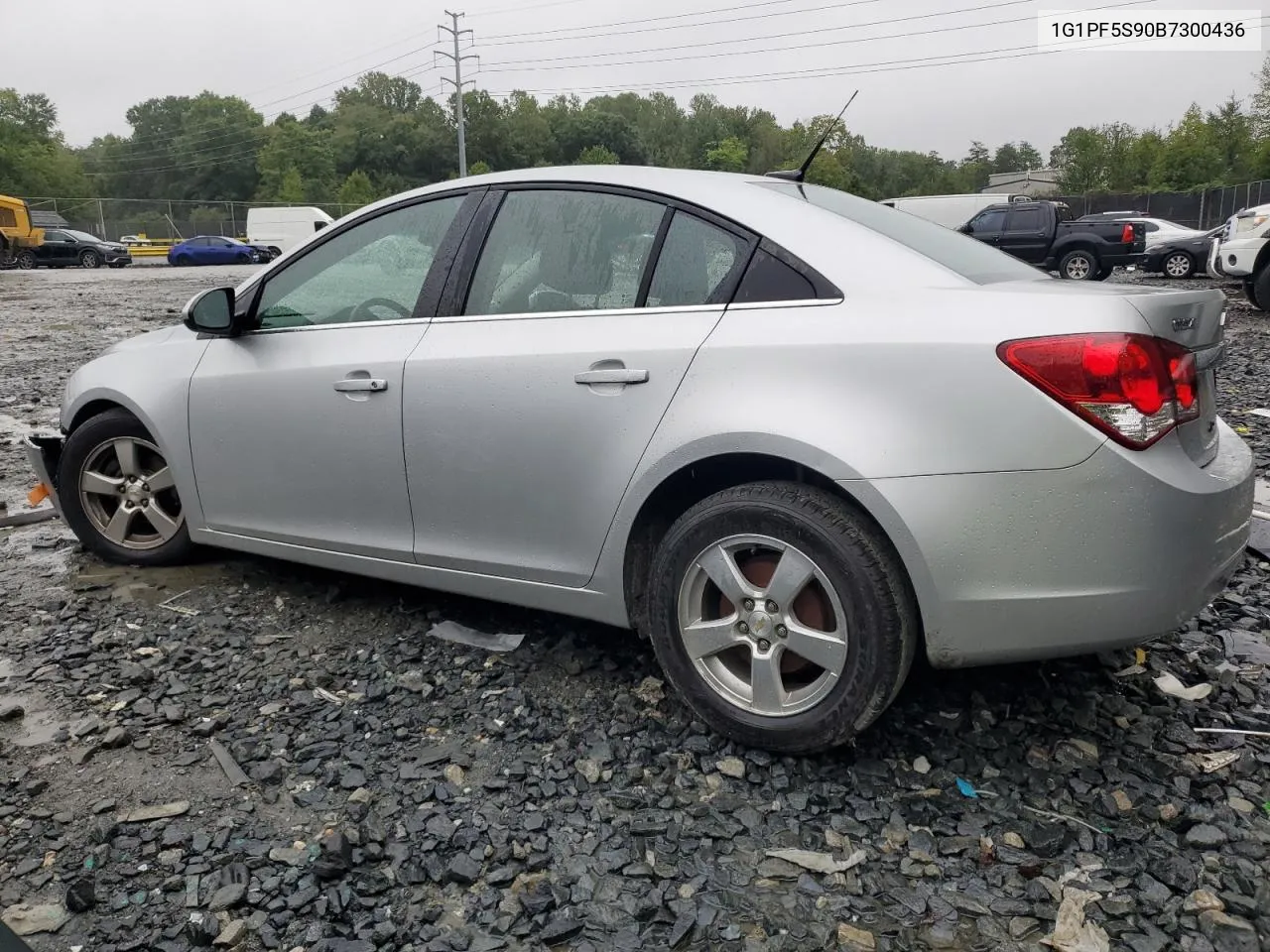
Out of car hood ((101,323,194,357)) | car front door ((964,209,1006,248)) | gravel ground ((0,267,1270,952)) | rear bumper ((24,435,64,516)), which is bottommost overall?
gravel ground ((0,267,1270,952))

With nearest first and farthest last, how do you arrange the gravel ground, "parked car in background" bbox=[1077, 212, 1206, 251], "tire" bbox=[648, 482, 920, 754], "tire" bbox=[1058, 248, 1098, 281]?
the gravel ground
"tire" bbox=[648, 482, 920, 754]
"tire" bbox=[1058, 248, 1098, 281]
"parked car in background" bbox=[1077, 212, 1206, 251]

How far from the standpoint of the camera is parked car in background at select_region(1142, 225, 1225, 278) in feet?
69.3

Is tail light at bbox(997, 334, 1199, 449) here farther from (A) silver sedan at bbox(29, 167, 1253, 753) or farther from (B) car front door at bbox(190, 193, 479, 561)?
(B) car front door at bbox(190, 193, 479, 561)

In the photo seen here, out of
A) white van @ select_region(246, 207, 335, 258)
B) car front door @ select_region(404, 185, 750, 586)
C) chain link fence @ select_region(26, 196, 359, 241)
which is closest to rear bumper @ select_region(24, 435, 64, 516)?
car front door @ select_region(404, 185, 750, 586)

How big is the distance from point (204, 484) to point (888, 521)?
2821 millimetres

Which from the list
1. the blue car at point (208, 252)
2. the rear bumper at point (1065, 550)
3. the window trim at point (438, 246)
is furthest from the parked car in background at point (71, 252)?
the rear bumper at point (1065, 550)

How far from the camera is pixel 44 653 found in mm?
3559

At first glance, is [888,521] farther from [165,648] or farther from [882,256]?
[165,648]

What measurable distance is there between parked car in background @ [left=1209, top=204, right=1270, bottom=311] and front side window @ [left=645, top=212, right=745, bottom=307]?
1147cm

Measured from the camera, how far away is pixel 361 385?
3383 millimetres

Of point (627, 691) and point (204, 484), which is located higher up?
point (204, 484)

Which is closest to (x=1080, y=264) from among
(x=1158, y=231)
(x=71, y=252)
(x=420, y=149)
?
(x=1158, y=231)

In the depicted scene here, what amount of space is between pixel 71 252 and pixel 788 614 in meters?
42.9

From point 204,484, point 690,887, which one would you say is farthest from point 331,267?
point 690,887
